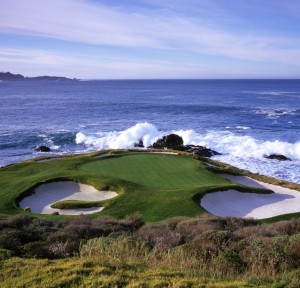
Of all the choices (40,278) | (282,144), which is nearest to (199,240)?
(40,278)

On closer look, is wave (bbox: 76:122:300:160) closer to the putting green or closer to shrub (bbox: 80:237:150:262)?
the putting green

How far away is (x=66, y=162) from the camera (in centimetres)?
2967

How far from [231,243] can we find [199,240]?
0.88 meters

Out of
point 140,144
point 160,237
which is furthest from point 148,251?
point 140,144

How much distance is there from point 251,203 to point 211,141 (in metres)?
28.1

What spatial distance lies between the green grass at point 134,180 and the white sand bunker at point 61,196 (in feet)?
1.16

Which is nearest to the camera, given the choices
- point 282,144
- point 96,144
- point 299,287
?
point 299,287

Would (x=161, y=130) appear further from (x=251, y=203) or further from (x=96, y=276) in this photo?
(x=96, y=276)

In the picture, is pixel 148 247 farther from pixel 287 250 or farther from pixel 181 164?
pixel 181 164

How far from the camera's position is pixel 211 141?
2034 inches

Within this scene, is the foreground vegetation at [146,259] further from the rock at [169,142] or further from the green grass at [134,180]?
the rock at [169,142]

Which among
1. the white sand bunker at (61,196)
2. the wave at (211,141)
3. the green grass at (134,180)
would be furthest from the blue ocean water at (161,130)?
the white sand bunker at (61,196)

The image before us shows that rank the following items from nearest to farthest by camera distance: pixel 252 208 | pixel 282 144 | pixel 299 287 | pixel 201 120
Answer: pixel 299 287
pixel 252 208
pixel 282 144
pixel 201 120

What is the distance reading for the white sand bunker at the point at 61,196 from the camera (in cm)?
2142
